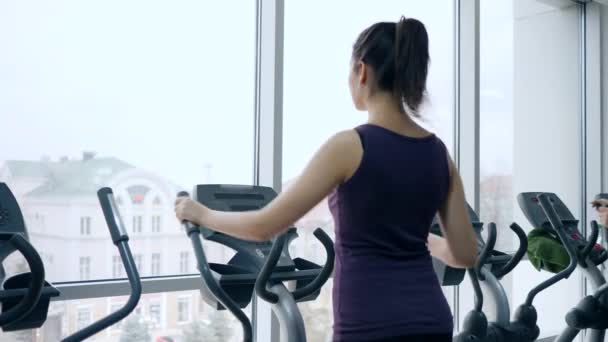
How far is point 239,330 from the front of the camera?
3.55 meters

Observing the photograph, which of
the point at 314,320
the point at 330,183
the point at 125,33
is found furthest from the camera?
the point at 314,320

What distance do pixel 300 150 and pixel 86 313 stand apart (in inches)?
58.7

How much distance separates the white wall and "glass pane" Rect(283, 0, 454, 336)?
1.98 m

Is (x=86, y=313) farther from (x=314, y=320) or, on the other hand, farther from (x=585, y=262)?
(x=585, y=262)

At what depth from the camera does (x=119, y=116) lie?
3.05 m

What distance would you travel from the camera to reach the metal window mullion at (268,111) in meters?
3.47

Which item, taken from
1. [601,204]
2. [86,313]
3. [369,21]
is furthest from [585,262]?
[86,313]

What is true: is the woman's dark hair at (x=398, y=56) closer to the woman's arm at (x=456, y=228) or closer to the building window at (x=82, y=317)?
the woman's arm at (x=456, y=228)

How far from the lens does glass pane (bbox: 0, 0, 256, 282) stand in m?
2.76

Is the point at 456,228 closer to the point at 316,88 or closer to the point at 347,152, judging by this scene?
the point at 347,152

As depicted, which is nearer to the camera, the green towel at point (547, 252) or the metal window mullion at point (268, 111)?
the metal window mullion at point (268, 111)

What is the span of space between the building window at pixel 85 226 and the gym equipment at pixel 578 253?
7.78ft

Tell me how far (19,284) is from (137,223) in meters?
1.18

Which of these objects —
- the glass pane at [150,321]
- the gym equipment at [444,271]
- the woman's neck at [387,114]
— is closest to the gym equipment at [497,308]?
the gym equipment at [444,271]
